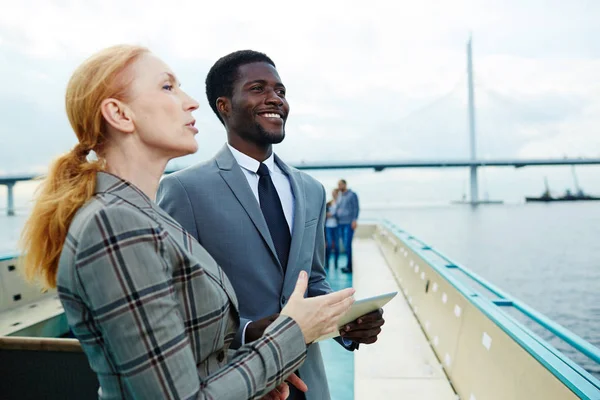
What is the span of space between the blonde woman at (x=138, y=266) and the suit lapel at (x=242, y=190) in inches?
10.9

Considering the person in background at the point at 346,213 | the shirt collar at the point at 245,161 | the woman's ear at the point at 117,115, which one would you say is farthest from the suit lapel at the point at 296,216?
the person in background at the point at 346,213

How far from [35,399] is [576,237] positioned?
1150 inches

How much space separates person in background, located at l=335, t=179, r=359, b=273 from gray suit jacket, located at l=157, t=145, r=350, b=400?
5865 mm

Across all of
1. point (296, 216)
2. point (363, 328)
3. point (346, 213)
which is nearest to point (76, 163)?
point (296, 216)

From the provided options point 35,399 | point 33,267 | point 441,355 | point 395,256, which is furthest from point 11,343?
point 395,256

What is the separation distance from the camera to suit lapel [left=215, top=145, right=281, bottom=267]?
1.08 m

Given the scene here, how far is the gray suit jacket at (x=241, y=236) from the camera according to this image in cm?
106

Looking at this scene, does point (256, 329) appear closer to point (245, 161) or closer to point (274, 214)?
point (274, 214)

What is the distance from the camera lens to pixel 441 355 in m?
2.69

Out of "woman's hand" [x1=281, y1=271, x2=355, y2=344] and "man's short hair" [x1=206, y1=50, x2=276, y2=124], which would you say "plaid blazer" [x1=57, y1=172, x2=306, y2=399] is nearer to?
"woman's hand" [x1=281, y1=271, x2=355, y2=344]

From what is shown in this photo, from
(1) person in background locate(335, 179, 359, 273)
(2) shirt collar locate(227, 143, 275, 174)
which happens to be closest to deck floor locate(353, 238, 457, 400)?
(2) shirt collar locate(227, 143, 275, 174)

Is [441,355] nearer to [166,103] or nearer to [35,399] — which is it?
[35,399]

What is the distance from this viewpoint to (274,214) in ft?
3.81

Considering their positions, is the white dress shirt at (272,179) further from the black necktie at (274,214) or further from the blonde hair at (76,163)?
the blonde hair at (76,163)
